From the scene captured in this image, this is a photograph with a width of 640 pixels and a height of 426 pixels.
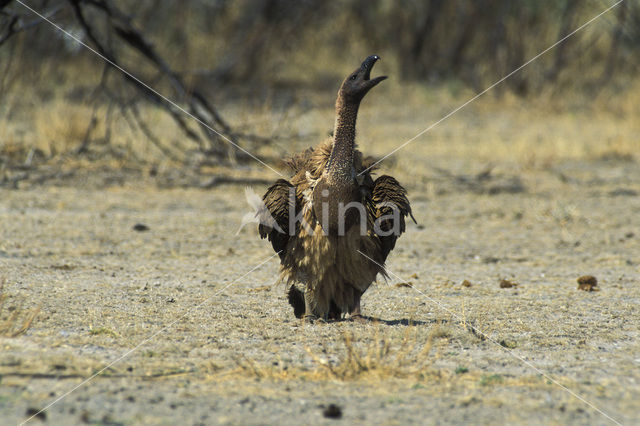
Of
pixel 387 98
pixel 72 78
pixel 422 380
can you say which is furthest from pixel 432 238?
pixel 72 78

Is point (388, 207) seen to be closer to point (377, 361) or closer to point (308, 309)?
point (308, 309)

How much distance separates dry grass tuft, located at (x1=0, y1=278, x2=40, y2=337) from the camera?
4512 millimetres

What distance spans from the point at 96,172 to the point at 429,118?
21.8 ft

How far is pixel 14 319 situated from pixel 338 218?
74.0 inches

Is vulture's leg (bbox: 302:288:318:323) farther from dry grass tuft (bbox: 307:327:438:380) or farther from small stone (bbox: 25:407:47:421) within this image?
small stone (bbox: 25:407:47:421)

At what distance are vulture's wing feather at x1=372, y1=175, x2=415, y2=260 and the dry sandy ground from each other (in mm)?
550

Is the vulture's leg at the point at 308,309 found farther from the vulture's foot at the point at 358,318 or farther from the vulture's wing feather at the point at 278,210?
the vulture's wing feather at the point at 278,210

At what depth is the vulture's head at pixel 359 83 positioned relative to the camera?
5.05 metres

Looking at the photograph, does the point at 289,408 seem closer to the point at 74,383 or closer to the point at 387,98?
the point at 74,383

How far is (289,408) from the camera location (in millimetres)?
3650

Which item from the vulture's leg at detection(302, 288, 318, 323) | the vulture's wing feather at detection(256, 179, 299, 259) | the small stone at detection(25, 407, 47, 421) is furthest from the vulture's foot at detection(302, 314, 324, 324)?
the small stone at detection(25, 407, 47, 421)

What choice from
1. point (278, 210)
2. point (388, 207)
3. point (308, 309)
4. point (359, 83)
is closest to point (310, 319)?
point (308, 309)

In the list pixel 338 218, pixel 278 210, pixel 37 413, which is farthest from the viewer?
pixel 278 210

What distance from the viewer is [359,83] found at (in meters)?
5.10
